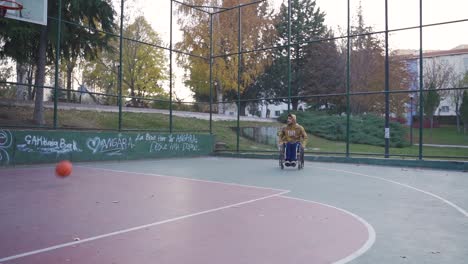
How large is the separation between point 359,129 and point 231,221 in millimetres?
24605

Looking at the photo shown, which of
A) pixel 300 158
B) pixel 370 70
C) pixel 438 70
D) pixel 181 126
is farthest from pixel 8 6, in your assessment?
pixel 438 70

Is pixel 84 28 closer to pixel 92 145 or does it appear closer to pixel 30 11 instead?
pixel 30 11

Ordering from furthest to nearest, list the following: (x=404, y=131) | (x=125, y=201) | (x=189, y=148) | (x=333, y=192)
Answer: (x=404, y=131) → (x=189, y=148) → (x=333, y=192) → (x=125, y=201)

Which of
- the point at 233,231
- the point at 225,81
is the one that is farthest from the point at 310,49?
the point at 233,231

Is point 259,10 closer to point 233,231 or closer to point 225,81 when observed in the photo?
point 225,81

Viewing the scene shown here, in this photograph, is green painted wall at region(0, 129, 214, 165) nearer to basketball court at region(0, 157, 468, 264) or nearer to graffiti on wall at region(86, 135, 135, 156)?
graffiti on wall at region(86, 135, 135, 156)

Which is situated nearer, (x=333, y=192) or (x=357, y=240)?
(x=357, y=240)

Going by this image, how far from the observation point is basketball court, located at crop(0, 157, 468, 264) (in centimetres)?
404

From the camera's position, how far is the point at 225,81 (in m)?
30.7

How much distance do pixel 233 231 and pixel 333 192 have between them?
3.90m

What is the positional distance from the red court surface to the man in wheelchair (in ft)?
14.6

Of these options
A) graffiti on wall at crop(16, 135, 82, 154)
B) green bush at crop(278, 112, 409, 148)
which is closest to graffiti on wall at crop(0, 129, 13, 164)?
graffiti on wall at crop(16, 135, 82, 154)

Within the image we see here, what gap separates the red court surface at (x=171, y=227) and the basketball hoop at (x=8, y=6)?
6018 millimetres

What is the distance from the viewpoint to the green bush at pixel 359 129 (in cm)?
2791
